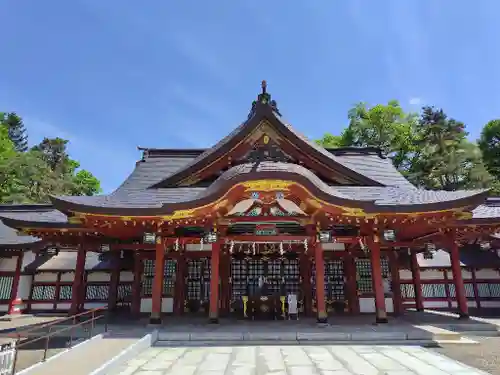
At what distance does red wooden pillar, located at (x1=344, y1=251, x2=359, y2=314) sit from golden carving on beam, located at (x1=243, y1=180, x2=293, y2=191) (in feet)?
16.7

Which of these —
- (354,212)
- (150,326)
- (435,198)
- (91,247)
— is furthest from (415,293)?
(91,247)

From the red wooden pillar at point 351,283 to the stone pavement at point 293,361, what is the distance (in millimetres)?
4693

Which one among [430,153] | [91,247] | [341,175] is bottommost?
[91,247]

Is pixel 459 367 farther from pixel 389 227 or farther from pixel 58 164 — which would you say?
pixel 58 164

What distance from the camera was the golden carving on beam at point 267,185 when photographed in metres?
9.71

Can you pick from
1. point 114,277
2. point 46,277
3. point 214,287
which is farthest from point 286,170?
point 46,277

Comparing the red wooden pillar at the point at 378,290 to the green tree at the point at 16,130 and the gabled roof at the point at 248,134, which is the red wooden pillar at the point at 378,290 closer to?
the gabled roof at the point at 248,134

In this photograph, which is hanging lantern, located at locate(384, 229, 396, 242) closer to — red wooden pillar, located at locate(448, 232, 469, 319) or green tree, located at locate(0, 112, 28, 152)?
red wooden pillar, located at locate(448, 232, 469, 319)

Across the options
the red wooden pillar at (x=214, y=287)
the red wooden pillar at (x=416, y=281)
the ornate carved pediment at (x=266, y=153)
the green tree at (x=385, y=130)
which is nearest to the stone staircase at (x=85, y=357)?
the red wooden pillar at (x=214, y=287)

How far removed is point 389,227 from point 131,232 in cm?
921

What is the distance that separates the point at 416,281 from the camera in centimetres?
1435

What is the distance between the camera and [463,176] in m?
31.2

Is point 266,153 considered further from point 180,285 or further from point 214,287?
point 180,285

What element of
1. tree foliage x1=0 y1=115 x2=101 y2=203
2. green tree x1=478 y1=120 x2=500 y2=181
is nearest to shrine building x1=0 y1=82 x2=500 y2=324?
tree foliage x1=0 y1=115 x2=101 y2=203
